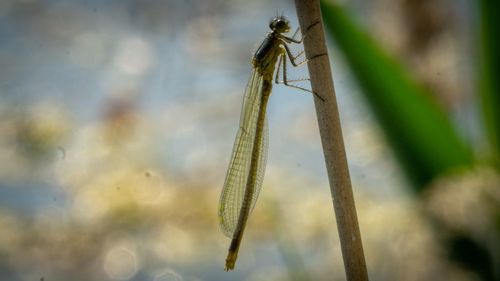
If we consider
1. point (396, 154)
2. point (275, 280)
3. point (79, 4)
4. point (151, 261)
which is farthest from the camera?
point (79, 4)

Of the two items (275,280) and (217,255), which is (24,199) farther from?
(275,280)

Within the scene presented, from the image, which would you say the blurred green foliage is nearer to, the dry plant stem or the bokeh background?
the dry plant stem

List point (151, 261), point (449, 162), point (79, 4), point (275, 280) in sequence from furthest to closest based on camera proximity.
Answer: point (79, 4), point (151, 261), point (275, 280), point (449, 162)

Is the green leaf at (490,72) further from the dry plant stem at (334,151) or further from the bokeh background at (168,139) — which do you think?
the bokeh background at (168,139)

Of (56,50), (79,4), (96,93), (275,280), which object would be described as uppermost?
(79,4)

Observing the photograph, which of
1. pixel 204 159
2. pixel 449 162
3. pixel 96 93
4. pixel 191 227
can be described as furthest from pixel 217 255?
pixel 449 162

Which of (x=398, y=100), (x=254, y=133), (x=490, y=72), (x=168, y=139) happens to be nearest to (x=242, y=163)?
(x=254, y=133)

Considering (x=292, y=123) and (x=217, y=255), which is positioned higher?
(x=292, y=123)
